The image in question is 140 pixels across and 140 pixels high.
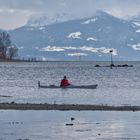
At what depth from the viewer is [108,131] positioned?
1148 inches

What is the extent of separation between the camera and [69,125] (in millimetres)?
31719

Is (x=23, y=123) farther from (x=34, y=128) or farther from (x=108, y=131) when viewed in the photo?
(x=108, y=131)

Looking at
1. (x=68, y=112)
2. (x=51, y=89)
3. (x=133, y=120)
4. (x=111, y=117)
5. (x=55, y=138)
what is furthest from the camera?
(x=51, y=89)

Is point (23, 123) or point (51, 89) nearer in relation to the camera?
point (23, 123)

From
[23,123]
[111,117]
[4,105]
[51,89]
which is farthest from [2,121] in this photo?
[51,89]

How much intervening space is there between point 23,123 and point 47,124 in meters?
1.27

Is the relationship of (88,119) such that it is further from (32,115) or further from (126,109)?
(126,109)

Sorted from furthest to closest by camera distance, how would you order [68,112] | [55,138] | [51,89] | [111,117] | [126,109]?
[51,89] → [126,109] → [68,112] → [111,117] → [55,138]

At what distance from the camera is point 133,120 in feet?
113

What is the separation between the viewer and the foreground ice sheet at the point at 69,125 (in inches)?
1081

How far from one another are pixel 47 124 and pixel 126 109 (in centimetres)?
1263

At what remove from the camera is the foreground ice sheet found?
27.5m

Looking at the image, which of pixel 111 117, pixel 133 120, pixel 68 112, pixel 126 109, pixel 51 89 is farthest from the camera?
pixel 51 89

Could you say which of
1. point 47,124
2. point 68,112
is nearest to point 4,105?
point 68,112
